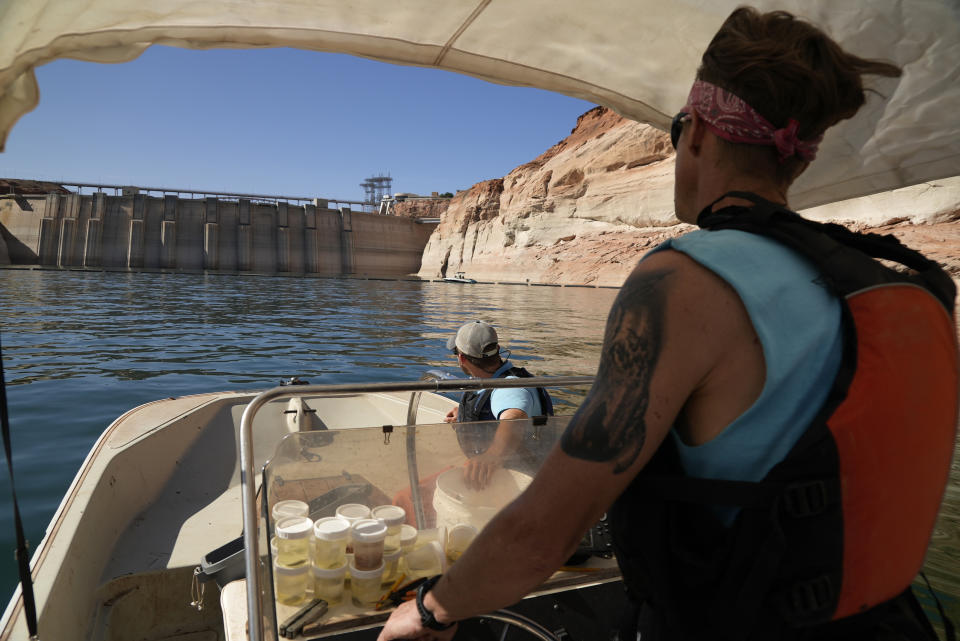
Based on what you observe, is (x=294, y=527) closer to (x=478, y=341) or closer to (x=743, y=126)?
(x=743, y=126)

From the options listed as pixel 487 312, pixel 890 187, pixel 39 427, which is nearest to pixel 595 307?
pixel 487 312

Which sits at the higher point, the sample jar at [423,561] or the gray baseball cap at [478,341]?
the gray baseball cap at [478,341]

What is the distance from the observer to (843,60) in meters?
0.94

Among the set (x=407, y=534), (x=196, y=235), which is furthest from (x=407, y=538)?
(x=196, y=235)

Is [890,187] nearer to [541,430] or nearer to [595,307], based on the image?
[541,430]

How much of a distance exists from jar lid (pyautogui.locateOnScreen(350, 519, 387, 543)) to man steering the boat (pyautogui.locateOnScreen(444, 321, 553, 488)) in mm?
491

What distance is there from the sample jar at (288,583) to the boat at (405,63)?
4 centimetres

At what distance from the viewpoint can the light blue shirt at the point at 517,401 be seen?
3.09 meters

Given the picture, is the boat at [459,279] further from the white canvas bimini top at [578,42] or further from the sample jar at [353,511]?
the sample jar at [353,511]

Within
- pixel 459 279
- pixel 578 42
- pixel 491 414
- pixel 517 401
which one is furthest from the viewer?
pixel 459 279

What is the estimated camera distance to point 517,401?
3105 mm

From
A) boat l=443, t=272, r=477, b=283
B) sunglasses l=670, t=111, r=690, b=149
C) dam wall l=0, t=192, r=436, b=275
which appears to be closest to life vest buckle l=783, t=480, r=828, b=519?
sunglasses l=670, t=111, r=690, b=149

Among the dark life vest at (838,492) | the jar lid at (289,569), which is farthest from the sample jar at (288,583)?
the dark life vest at (838,492)

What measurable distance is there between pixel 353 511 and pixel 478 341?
1762 mm
